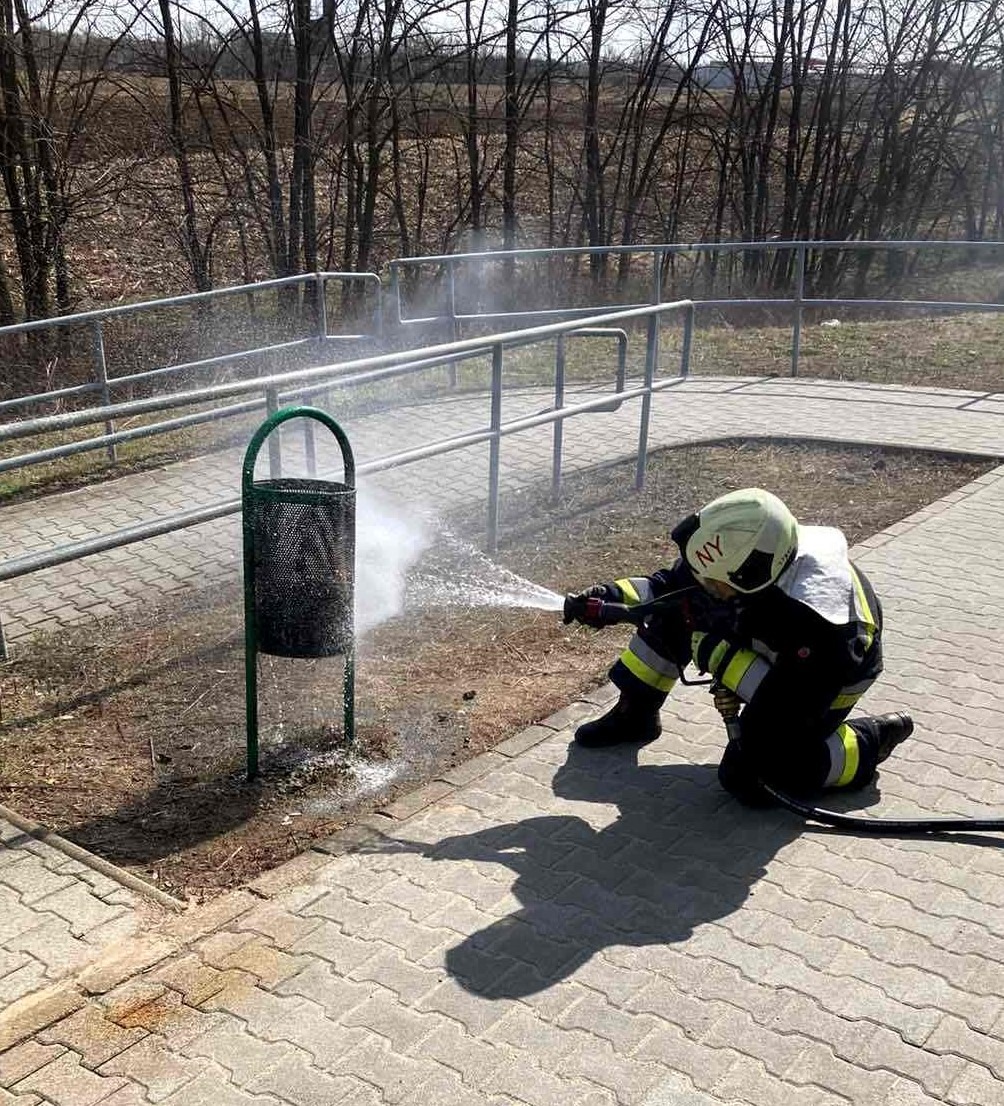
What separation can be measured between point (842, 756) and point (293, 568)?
1.88 m

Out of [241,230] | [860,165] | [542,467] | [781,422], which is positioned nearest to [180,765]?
[542,467]

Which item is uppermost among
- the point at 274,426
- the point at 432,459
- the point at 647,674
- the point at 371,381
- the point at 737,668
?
the point at 274,426

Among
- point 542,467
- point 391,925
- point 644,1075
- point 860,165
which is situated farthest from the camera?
point 860,165

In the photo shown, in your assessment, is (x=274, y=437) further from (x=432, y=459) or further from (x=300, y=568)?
(x=432, y=459)

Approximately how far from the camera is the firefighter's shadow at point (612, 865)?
3.13 meters

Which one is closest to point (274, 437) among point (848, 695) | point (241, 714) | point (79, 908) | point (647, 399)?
point (241, 714)

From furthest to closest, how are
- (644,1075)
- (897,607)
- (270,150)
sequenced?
(270,150), (897,607), (644,1075)

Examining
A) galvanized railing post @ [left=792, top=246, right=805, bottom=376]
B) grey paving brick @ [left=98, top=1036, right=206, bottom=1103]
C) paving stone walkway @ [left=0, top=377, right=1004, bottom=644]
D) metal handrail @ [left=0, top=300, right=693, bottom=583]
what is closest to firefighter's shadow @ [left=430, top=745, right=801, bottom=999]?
grey paving brick @ [left=98, top=1036, right=206, bottom=1103]

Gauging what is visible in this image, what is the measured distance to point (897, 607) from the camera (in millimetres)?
5691

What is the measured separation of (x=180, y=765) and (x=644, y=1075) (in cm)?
210

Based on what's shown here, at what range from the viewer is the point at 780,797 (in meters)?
3.79

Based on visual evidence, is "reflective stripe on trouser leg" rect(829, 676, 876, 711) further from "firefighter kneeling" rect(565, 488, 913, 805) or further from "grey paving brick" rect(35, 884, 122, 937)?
"grey paving brick" rect(35, 884, 122, 937)

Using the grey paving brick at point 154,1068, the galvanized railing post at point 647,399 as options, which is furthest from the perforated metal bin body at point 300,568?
the galvanized railing post at point 647,399

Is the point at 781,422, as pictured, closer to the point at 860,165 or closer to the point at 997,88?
the point at 860,165
